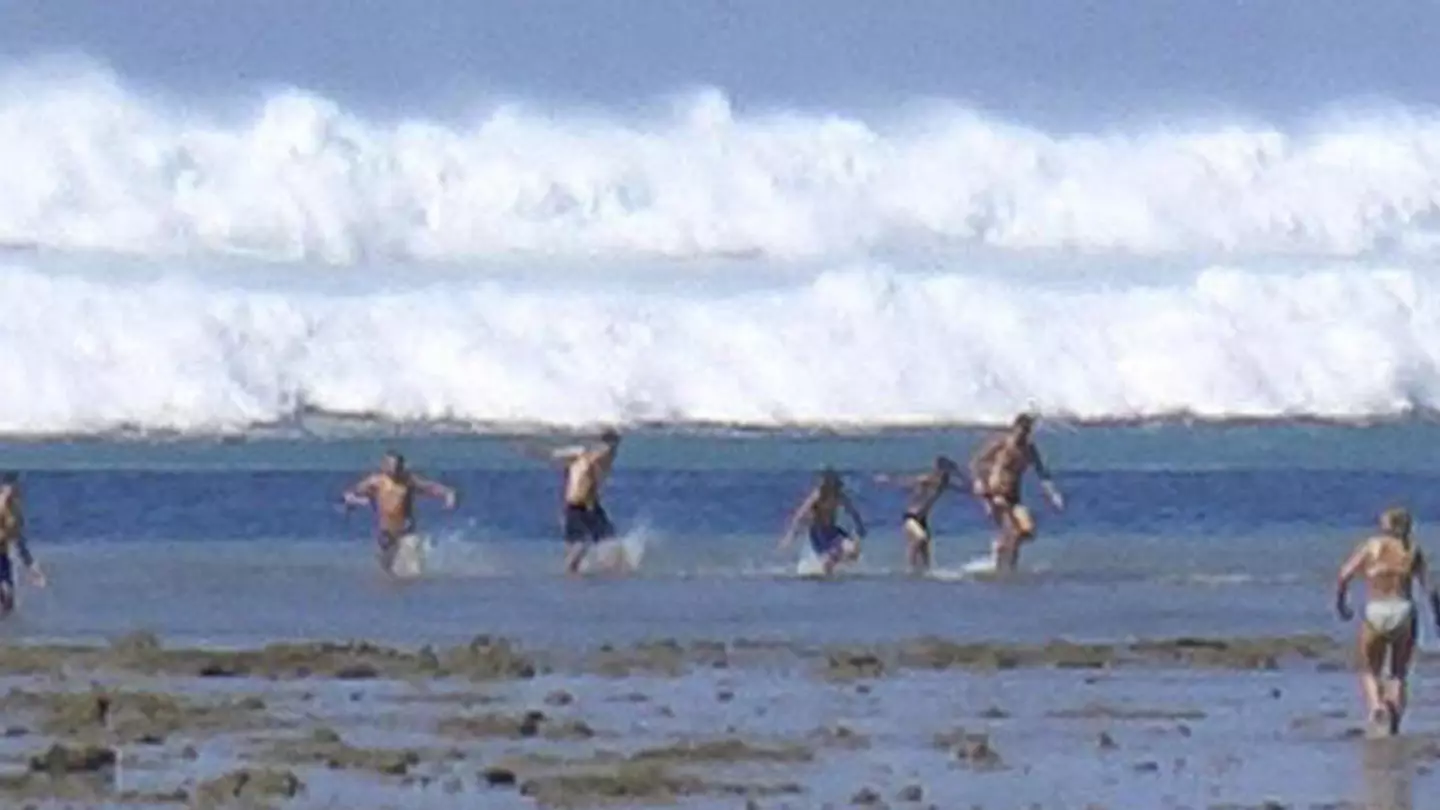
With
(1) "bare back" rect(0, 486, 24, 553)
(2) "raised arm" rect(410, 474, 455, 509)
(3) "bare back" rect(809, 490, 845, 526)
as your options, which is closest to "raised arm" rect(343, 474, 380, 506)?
(2) "raised arm" rect(410, 474, 455, 509)

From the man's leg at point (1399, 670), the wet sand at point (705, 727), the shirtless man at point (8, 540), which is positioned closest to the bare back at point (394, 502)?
the shirtless man at point (8, 540)

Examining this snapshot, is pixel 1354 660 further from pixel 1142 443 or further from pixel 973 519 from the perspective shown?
pixel 1142 443

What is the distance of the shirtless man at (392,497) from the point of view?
1772 inches

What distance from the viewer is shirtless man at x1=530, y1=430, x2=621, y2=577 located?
1774 inches

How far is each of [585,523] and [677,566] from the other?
107 inches

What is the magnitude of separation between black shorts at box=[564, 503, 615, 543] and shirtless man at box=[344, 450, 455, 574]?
1.18 m

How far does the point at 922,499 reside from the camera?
44688mm

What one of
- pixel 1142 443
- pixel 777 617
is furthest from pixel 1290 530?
pixel 1142 443

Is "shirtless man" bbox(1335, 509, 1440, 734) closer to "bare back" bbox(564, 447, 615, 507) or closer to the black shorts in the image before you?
"bare back" bbox(564, 447, 615, 507)

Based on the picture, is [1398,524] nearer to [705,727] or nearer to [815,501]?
[705,727]

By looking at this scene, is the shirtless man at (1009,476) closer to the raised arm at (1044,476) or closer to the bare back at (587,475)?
the raised arm at (1044,476)

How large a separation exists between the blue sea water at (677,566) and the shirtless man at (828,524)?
0.46 meters

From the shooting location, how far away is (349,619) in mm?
39312

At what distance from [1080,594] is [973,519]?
2697cm
